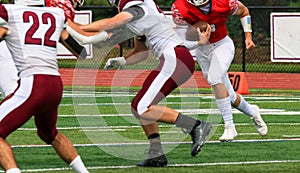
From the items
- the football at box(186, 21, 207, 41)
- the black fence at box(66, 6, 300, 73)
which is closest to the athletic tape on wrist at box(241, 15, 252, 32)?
the football at box(186, 21, 207, 41)

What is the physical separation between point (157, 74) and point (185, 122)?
1.48ft

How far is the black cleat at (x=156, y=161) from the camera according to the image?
7.54 metres

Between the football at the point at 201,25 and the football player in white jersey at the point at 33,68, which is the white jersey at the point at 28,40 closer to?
the football player in white jersey at the point at 33,68

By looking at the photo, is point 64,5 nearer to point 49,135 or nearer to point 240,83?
point 49,135

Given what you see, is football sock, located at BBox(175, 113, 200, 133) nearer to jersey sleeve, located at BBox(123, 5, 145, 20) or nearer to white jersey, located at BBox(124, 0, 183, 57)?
white jersey, located at BBox(124, 0, 183, 57)

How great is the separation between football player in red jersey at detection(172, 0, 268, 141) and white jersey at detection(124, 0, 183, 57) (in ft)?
4.15

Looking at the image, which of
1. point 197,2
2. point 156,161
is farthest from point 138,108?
point 197,2

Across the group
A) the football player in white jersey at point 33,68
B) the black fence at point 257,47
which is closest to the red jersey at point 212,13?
the football player in white jersey at point 33,68

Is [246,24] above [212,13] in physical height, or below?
below

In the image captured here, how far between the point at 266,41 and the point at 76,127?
11965mm

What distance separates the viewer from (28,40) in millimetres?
6273

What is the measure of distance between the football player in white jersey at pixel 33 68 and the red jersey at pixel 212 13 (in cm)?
279

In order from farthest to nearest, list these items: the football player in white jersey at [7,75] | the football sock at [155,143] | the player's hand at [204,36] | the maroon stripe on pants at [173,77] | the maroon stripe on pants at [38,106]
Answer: the football player in white jersey at [7,75] < the player's hand at [204,36] < the football sock at [155,143] < the maroon stripe on pants at [173,77] < the maroon stripe on pants at [38,106]

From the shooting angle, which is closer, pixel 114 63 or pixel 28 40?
pixel 28 40
